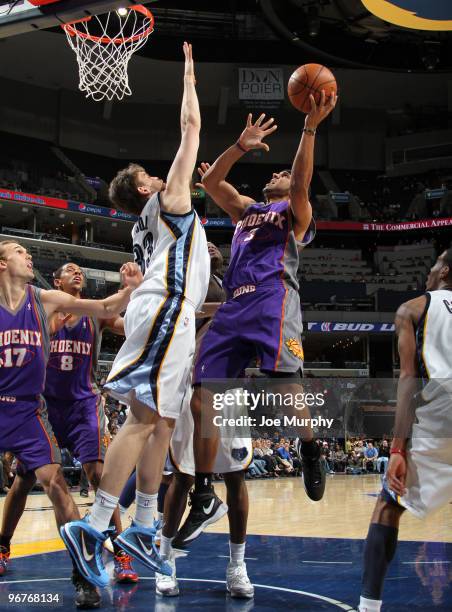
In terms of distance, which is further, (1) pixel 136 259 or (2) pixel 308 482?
(2) pixel 308 482

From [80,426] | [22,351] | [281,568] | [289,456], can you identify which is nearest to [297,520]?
[281,568]

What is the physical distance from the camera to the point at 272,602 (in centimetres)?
422

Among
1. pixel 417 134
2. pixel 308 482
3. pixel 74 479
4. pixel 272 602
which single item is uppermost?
pixel 417 134

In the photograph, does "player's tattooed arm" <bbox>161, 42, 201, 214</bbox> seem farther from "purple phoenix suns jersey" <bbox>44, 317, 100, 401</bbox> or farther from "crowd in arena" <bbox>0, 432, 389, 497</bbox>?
"crowd in arena" <bbox>0, 432, 389, 497</bbox>

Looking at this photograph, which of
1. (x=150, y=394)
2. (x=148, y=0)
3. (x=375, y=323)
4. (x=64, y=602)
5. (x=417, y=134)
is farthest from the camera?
(x=417, y=134)

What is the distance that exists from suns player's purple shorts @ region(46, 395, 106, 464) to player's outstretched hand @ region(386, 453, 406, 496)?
8.56 ft

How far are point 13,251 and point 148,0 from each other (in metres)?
2.76

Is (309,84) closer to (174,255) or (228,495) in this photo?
(174,255)

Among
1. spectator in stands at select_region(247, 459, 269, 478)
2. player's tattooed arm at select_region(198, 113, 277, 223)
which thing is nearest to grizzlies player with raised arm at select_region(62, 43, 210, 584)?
player's tattooed arm at select_region(198, 113, 277, 223)

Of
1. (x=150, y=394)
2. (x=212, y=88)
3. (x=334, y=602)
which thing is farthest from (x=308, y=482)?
(x=212, y=88)

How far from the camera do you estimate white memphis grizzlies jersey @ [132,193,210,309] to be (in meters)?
3.66

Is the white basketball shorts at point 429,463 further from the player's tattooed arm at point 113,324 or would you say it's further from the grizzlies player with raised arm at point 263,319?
the player's tattooed arm at point 113,324

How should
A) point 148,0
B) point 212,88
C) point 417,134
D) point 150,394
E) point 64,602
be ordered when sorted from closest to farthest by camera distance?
point 150,394, point 64,602, point 148,0, point 212,88, point 417,134

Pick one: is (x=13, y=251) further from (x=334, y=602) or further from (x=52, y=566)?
(x=334, y=602)
